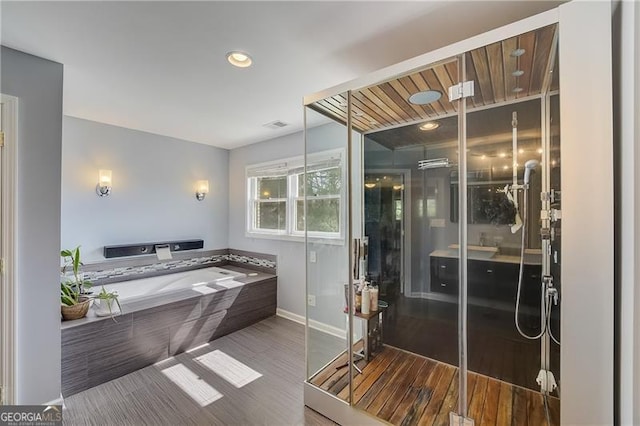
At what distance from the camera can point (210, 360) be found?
2.59 meters

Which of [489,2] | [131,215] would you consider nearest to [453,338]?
[489,2]

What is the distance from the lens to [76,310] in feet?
7.34

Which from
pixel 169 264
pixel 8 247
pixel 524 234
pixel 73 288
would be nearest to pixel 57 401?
pixel 73 288

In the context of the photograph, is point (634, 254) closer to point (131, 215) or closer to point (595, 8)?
point (595, 8)

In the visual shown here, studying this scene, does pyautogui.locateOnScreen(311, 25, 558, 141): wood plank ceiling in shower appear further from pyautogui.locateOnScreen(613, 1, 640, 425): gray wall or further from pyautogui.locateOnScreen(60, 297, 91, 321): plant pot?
pyautogui.locateOnScreen(60, 297, 91, 321): plant pot

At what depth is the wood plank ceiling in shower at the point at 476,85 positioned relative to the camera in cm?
136

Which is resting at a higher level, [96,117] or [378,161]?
[96,117]

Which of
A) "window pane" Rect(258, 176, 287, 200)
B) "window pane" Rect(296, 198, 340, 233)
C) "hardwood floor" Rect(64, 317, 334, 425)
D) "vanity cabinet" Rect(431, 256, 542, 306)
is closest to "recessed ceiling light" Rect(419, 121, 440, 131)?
"window pane" Rect(296, 198, 340, 233)

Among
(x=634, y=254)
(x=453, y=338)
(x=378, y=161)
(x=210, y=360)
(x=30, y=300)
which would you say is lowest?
(x=210, y=360)

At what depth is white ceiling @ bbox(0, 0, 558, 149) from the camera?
1.43 metres

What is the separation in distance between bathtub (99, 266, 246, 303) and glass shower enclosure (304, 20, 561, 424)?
1487 millimetres

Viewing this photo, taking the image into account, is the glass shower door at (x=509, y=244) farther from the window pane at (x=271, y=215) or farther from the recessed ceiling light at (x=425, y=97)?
the window pane at (x=271, y=215)

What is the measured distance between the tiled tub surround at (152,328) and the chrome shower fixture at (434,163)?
245 centimetres

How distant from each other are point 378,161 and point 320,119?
79 centimetres
